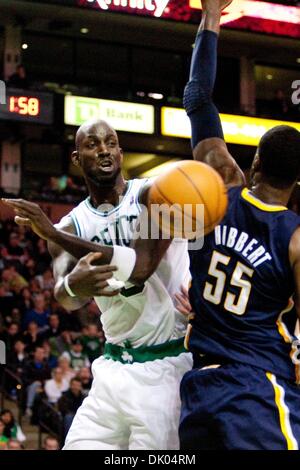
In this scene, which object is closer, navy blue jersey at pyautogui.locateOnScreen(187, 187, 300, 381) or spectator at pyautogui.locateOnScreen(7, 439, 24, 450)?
navy blue jersey at pyautogui.locateOnScreen(187, 187, 300, 381)

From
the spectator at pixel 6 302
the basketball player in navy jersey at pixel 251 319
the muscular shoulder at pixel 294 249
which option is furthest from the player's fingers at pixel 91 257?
the spectator at pixel 6 302

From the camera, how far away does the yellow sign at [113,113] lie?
709 inches

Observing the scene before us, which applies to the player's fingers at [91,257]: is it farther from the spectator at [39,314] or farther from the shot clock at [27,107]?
the shot clock at [27,107]

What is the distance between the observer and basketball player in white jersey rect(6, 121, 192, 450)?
13.6 ft

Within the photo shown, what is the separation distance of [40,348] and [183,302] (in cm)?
807

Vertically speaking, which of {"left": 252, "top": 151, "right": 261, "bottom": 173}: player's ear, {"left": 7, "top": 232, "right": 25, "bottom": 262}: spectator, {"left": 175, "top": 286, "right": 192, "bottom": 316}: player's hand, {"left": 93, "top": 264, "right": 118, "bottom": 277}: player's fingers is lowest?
{"left": 7, "top": 232, "right": 25, "bottom": 262}: spectator

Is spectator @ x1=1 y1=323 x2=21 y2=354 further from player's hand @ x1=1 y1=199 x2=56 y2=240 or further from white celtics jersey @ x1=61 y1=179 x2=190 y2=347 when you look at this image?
player's hand @ x1=1 y1=199 x2=56 y2=240

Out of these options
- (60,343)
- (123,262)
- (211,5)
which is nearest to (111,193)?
(123,262)

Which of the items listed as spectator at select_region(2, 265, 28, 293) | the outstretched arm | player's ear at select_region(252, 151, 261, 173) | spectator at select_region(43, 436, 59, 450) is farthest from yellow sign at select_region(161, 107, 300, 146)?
the outstretched arm

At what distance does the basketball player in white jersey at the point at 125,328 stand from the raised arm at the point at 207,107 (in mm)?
521

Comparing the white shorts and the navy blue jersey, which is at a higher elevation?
the navy blue jersey

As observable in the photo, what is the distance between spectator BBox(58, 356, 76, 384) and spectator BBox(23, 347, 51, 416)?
0.60 ft
